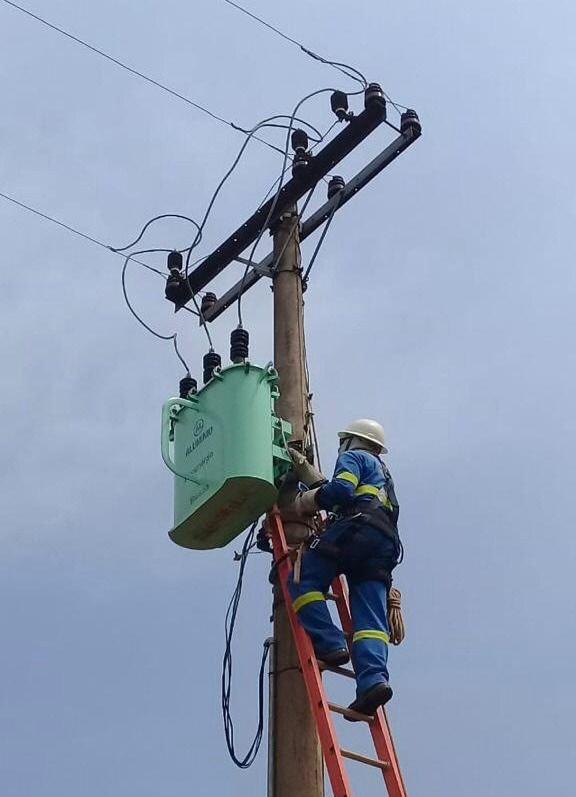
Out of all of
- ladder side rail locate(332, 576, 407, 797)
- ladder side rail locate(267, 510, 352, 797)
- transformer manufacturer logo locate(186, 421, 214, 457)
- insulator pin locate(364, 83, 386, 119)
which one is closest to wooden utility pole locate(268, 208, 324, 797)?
ladder side rail locate(267, 510, 352, 797)

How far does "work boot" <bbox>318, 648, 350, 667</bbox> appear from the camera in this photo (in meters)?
5.52

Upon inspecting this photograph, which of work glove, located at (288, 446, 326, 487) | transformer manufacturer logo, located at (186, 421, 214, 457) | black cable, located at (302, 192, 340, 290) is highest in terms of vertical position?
black cable, located at (302, 192, 340, 290)

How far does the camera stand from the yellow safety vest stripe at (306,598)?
225 inches

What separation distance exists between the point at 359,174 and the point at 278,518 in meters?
2.45

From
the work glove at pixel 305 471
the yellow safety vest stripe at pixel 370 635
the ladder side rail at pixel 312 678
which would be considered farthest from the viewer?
the work glove at pixel 305 471

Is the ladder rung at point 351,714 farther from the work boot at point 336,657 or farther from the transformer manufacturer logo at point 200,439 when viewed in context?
the transformer manufacturer logo at point 200,439

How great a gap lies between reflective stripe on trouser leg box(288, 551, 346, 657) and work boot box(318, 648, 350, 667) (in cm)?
1

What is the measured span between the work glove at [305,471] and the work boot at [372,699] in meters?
1.13

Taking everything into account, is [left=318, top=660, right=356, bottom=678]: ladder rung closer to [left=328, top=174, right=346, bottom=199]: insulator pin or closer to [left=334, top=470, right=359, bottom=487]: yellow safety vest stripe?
[left=334, top=470, right=359, bottom=487]: yellow safety vest stripe

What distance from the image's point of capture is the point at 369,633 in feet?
18.5

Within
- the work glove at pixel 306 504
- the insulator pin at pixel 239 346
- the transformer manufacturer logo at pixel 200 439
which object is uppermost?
the insulator pin at pixel 239 346

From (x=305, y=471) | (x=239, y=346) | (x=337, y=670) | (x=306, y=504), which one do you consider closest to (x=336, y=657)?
(x=337, y=670)

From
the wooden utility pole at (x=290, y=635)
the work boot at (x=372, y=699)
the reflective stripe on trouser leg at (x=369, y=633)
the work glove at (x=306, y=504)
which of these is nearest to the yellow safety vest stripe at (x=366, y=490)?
the work glove at (x=306, y=504)

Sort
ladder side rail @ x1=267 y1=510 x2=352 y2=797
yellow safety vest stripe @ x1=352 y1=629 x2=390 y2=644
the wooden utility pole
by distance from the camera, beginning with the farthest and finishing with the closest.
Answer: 1. yellow safety vest stripe @ x1=352 y1=629 x2=390 y2=644
2. the wooden utility pole
3. ladder side rail @ x1=267 y1=510 x2=352 y2=797
